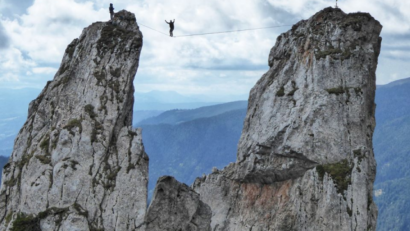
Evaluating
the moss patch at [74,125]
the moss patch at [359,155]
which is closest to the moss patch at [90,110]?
the moss patch at [74,125]

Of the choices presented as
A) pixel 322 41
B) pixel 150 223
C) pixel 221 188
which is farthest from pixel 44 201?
pixel 322 41

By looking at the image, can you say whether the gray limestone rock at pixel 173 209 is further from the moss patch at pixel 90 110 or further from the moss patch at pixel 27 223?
the moss patch at pixel 90 110

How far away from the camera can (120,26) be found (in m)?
66.6

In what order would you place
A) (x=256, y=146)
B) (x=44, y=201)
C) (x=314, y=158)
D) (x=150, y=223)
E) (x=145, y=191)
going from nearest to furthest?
(x=150, y=223)
(x=44, y=201)
(x=145, y=191)
(x=314, y=158)
(x=256, y=146)

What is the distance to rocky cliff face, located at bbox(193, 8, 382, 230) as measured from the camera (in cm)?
5419

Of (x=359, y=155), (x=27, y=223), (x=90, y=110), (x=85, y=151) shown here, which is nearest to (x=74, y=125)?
(x=90, y=110)

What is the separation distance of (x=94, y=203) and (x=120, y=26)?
26.0 m

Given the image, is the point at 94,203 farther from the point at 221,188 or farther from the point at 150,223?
the point at 221,188

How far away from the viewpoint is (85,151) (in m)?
54.1

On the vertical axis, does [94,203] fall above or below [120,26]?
below

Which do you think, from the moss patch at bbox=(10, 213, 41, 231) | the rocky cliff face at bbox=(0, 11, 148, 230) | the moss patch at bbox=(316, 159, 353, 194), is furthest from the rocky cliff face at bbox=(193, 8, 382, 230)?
the moss patch at bbox=(10, 213, 41, 231)

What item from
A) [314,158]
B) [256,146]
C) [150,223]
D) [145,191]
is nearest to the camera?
[150,223]

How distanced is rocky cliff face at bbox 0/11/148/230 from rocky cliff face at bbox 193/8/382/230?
1547 cm

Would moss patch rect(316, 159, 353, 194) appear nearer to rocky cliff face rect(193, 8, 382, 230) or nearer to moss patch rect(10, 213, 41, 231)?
rocky cliff face rect(193, 8, 382, 230)
